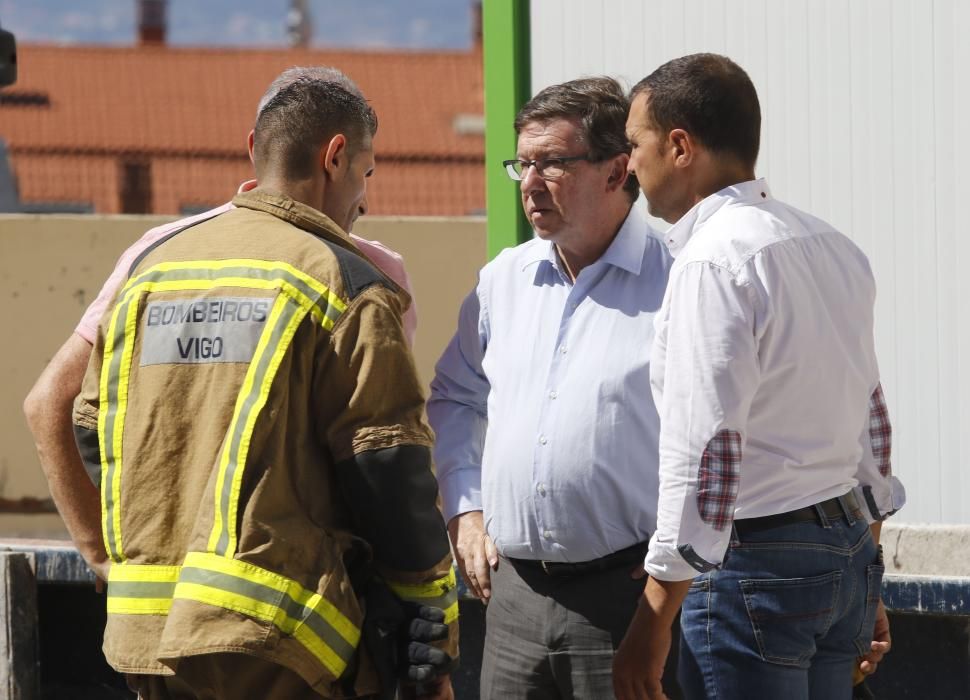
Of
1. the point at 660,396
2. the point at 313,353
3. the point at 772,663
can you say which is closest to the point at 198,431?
the point at 313,353

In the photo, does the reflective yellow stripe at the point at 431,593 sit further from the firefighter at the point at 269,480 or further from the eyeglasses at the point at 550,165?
the eyeglasses at the point at 550,165

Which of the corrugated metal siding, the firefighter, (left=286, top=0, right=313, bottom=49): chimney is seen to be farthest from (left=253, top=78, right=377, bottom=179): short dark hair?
(left=286, top=0, right=313, bottom=49): chimney

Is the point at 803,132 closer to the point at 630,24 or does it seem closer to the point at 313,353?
the point at 630,24

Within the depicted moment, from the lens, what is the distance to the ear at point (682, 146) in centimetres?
275

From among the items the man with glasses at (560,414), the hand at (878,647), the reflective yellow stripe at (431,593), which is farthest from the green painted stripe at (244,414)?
the hand at (878,647)

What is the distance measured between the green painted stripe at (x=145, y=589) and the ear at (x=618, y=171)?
1532mm

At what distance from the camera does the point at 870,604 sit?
278 cm

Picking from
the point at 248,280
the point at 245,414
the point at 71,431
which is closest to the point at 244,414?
the point at 245,414

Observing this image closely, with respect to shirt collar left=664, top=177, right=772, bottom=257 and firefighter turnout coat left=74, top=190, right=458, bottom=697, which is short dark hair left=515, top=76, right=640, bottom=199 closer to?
shirt collar left=664, top=177, right=772, bottom=257

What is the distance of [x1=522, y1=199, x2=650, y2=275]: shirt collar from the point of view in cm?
335

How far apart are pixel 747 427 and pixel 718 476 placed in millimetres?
147

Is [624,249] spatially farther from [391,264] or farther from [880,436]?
[880,436]

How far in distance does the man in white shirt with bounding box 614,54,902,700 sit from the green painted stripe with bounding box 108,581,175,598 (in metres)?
0.84

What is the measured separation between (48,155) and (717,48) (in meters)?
21.5
